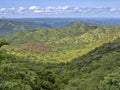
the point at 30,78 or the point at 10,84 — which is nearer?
the point at 10,84

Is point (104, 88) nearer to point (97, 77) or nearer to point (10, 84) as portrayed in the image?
point (97, 77)

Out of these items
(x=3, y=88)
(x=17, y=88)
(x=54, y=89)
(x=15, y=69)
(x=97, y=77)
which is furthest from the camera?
(x=54, y=89)

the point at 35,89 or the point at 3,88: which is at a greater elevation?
the point at 3,88

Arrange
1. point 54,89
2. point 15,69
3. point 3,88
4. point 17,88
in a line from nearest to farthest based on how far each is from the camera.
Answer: point 3,88
point 17,88
point 15,69
point 54,89

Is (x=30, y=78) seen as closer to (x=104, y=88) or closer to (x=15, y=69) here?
(x=15, y=69)

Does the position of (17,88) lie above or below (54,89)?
above

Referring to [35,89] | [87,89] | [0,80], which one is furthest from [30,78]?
[87,89]

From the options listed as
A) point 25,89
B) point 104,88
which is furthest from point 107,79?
point 25,89

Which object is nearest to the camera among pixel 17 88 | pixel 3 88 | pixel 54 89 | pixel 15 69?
pixel 3 88

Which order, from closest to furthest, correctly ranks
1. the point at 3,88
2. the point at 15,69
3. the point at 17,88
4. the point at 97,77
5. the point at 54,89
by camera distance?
the point at 3,88, the point at 17,88, the point at 97,77, the point at 15,69, the point at 54,89
